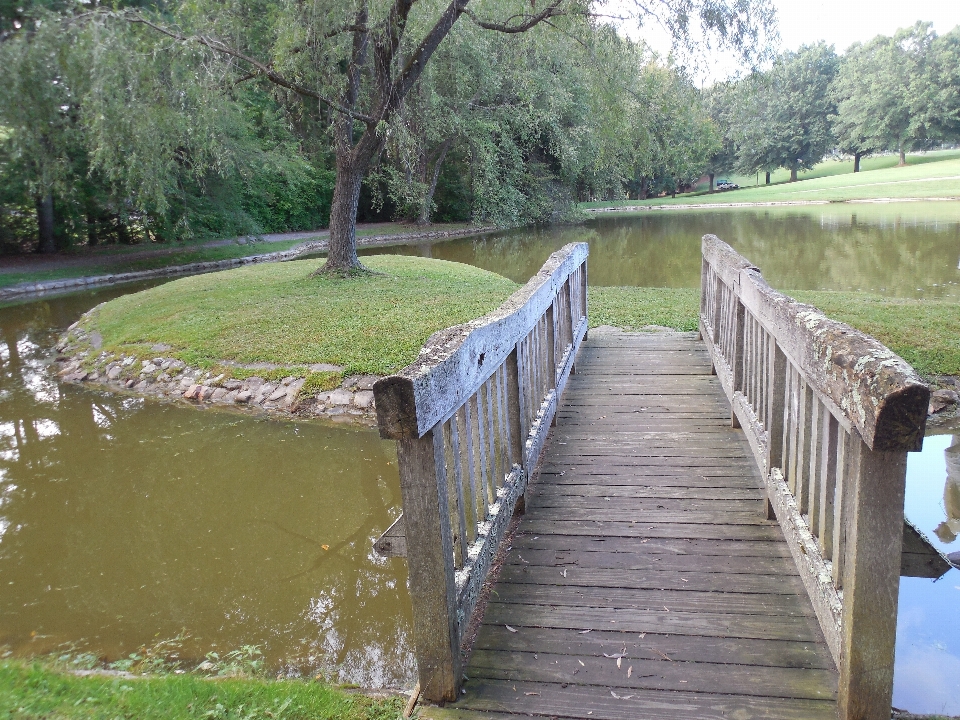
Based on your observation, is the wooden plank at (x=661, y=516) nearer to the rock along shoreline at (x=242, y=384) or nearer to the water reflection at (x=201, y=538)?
the water reflection at (x=201, y=538)

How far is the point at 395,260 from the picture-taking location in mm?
18469

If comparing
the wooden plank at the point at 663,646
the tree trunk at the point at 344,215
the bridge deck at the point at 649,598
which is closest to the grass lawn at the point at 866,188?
the tree trunk at the point at 344,215

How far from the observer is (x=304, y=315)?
452 inches

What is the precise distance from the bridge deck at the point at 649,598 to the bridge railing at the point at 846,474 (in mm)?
186

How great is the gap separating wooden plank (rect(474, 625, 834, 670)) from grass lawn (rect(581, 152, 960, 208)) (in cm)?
4254

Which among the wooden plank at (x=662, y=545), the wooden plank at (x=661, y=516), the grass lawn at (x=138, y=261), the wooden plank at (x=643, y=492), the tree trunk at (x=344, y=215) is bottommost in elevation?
the wooden plank at (x=662, y=545)

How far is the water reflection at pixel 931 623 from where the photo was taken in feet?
10.3

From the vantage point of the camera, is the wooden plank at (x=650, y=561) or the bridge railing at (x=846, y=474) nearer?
the bridge railing at (x=846, y=474)

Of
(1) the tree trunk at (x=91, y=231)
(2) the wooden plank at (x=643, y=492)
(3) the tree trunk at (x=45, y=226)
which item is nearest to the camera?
(2) the wooden plank at (x=643, y=492)

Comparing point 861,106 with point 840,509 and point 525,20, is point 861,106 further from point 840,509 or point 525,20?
point 840,509

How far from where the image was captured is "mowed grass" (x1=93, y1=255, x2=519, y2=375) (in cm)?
941

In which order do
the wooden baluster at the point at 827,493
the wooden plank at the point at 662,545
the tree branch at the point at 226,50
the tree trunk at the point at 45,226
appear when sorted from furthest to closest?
the tree trunk at the point at 45,226 → the tree branch at the point at 226,50 → the wooden plank at the point at 662,545 → the wooden baluster at the point at 827,493

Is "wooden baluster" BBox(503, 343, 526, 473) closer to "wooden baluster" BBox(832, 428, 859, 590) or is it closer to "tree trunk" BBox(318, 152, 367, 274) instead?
"wooden baluster" BBox(832, 428, 859, 590)

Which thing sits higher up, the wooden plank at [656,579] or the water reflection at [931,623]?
the wooden plank at [656,579]
